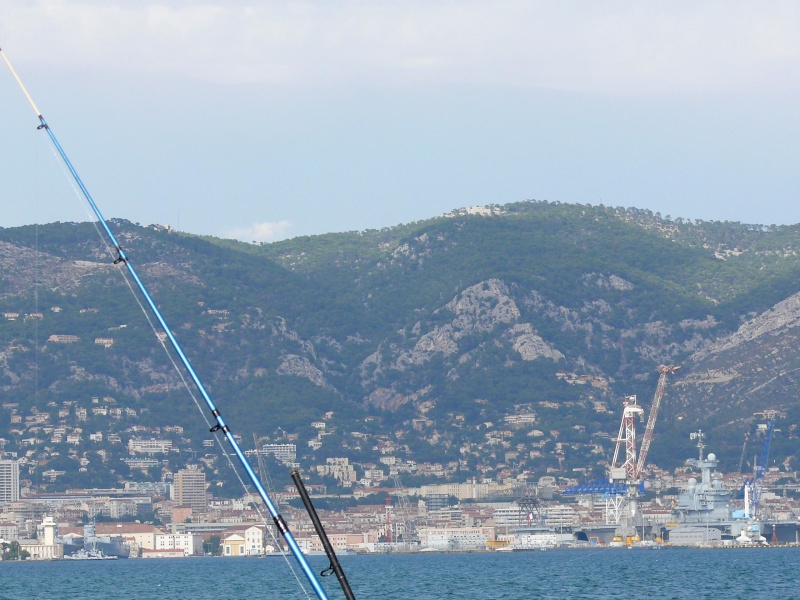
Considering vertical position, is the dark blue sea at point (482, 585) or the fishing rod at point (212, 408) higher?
the fishing rod at point (212, 408)

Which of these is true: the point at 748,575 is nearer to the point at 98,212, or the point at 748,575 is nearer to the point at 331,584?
the point at 331,584

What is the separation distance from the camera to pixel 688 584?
94.1 metres

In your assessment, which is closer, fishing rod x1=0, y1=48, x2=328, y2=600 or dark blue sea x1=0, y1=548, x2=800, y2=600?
fishing rod x1=0, y1=48, x2=328, y2=600

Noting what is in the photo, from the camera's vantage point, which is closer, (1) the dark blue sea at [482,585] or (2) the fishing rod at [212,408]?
(2) the fishing rod at [212,408]

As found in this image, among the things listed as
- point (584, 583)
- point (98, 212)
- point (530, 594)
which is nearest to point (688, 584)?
point (584, 583)

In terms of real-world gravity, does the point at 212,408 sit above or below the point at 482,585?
above

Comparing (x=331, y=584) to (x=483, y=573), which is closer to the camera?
(x=331, y=584)

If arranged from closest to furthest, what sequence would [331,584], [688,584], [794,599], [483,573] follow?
[794,599], [688,584], [331,584], [483,573]

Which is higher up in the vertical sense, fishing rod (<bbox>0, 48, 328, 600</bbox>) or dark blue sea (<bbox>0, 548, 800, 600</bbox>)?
fishing rod (<bbox>0, 48, 328, 600</bbox>)

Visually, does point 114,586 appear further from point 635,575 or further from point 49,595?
point 635,575

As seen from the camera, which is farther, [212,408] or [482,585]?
[482,585]

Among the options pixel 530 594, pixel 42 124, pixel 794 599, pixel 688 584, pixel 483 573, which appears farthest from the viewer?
pixel 483 573

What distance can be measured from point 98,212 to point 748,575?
88648 mm

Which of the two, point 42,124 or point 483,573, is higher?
point 42,124
